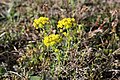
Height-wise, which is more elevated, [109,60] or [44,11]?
[44,11]

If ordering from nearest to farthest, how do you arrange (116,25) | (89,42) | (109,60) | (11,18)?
(109,60) → (89,42) → (116,25) → (11,18)

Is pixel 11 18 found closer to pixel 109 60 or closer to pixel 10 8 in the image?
pixel 10 8

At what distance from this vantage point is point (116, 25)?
3328mm

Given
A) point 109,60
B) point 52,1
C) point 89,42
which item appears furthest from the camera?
point 52,1

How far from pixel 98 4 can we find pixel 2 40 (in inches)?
47.9

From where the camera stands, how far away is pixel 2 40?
10.4ft

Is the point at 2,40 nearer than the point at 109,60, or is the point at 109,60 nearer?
the point at 109,60

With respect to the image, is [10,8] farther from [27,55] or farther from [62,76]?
[62,76]

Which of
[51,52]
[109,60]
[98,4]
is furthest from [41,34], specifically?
[98,4]

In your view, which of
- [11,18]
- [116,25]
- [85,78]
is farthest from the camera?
[11,18]

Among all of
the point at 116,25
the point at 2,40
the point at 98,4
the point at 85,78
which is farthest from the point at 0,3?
the point at 85,78

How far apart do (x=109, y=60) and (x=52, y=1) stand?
118cm

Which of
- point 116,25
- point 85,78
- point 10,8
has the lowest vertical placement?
point 85,78

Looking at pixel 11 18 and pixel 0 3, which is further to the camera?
pixel 0 3
